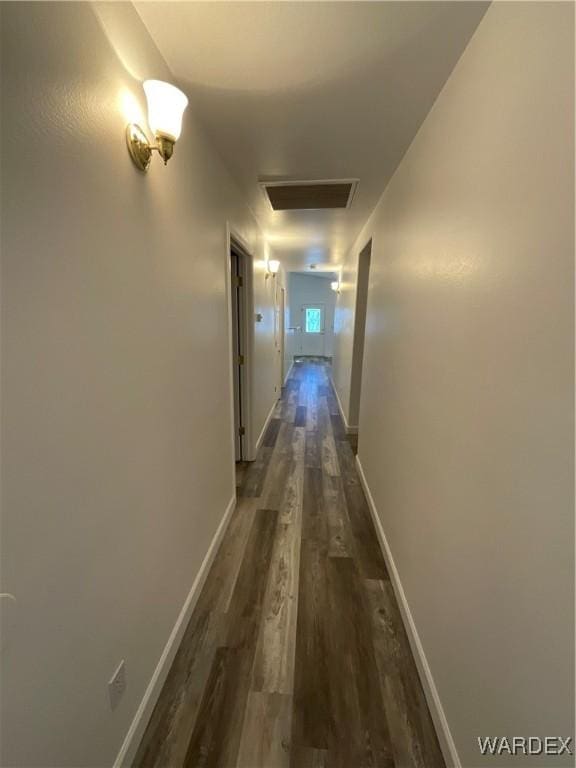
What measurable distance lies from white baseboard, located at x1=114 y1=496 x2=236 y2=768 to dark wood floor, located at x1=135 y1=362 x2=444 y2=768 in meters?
0.04

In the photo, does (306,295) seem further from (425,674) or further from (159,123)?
(425,674)

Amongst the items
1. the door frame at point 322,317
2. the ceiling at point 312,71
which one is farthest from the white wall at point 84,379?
the door frame at point 322,317

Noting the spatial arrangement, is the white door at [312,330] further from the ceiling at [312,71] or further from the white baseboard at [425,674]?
the white baseboard at [425,674]

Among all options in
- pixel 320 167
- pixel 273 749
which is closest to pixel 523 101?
pixel 320 167

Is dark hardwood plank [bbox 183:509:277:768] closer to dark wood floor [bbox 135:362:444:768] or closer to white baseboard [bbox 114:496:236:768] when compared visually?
dark wood floor [bbox 135:362:444:768]

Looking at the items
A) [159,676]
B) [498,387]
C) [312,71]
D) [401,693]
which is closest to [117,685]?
[159,676]

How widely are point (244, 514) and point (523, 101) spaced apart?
259 cm

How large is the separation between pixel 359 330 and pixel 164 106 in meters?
3.32

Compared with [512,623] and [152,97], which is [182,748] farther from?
[152,97]

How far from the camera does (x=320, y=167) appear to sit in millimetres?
1997

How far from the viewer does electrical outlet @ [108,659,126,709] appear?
0.94 metres

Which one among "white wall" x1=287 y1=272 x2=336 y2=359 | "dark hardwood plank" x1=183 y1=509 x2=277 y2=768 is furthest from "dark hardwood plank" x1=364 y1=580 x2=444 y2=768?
"white wall" x1=287 y1=272 x2=336 y2=359

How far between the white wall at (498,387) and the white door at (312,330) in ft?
29.0

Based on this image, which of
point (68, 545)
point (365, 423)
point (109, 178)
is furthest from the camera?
point (365, 423)
